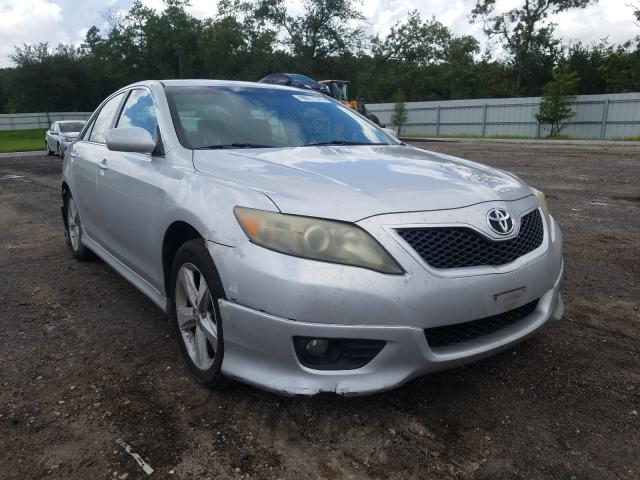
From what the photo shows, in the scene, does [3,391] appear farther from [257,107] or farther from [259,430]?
[257,107]

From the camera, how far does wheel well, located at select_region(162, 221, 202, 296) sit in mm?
2641

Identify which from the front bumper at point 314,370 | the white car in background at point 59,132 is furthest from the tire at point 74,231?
the white car in background at point 59,132

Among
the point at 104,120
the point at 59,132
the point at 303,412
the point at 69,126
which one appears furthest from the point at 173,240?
the point at 69,126

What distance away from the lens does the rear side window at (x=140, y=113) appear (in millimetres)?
3348

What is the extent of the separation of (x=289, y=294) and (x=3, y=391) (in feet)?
5.40

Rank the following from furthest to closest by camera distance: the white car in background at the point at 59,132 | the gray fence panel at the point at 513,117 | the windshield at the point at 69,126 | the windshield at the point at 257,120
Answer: the gray fence panel at the point at 513,117 < the windshield at the point at 69,126 < the white car in background at the point at 59,132 < the windshield at the point at 257,120

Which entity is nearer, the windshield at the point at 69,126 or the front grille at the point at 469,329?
the front grille at the point at 469,329

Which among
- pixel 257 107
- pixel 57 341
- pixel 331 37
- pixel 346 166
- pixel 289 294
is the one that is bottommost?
pixel 57 341

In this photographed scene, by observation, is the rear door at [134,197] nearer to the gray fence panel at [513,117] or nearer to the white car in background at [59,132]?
the white car in background at [59,132]

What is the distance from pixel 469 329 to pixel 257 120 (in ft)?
6.13

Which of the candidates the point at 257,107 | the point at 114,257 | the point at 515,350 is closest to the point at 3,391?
the point at 114,257

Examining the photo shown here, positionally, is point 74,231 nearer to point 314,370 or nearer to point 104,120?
point 104,120

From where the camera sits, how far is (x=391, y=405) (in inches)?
96.4

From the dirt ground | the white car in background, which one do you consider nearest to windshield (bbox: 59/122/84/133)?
the white car in background
